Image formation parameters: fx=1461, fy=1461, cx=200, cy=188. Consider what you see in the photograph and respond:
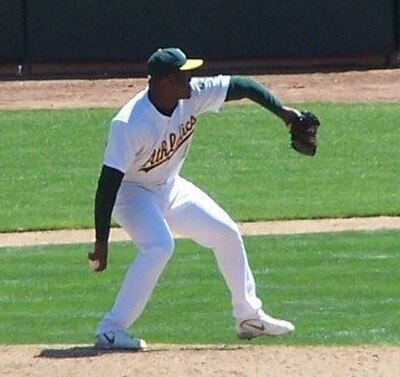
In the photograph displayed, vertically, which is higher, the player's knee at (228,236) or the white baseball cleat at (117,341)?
the player's knee at (228,236)

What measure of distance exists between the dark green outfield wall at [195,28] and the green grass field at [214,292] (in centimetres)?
1314

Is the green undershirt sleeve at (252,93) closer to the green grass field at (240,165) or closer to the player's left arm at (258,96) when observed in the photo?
the player's left arm at (258,96)

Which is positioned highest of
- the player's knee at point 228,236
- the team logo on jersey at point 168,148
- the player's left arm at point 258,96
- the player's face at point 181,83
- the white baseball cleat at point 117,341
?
the player's face at point 181,83

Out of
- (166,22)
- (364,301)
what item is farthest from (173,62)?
(166,22)

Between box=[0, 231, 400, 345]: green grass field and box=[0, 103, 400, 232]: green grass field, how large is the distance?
1921 millimetres

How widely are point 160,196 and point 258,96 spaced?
0.79m

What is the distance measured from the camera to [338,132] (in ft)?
61.5

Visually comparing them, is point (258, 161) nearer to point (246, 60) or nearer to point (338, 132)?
point (338, 132)

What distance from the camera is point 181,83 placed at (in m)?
7.66

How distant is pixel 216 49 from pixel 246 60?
0.56 meters

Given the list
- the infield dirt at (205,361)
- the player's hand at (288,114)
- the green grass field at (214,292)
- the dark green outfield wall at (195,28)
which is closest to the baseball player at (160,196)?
the player's hand at (288,114)

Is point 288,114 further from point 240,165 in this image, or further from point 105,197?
point 240,165

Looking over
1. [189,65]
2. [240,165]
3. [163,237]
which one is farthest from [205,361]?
[240,165]

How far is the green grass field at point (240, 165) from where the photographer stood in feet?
47.4
